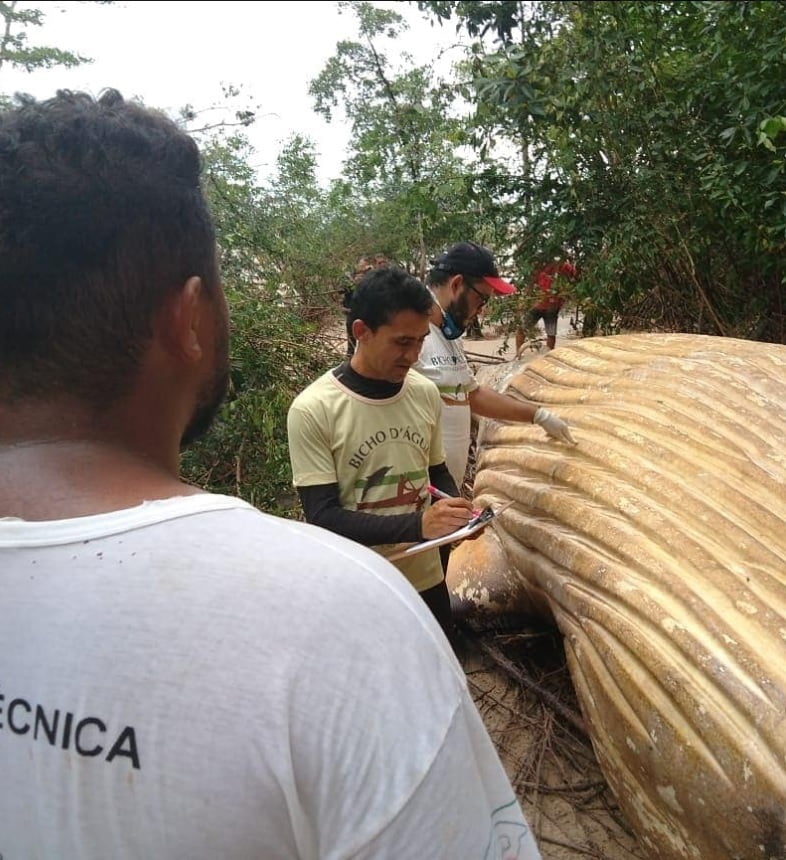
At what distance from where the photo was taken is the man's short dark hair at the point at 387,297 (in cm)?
171

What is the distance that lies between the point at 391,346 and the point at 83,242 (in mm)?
1203

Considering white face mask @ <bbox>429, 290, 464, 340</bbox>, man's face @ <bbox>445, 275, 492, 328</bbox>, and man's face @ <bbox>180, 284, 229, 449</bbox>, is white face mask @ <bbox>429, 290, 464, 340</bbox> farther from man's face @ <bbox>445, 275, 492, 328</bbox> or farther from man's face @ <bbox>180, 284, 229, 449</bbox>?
man's face @ <bbox>180, 284, 229, 449</bbox>

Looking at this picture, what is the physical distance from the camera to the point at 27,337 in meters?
0.56

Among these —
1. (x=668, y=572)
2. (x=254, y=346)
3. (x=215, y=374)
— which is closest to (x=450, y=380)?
(x=668, y=572)

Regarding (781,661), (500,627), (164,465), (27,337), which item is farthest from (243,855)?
(500,627)

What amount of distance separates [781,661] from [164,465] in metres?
1.25

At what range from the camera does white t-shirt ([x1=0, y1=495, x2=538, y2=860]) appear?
1.53 feet

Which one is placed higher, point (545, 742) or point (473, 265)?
point (473, 265)

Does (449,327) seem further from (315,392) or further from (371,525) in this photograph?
(371,525)

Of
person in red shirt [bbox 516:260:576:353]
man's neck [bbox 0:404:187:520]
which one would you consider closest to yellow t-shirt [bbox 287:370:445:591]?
man's neck [bbox 0:404:187:520]

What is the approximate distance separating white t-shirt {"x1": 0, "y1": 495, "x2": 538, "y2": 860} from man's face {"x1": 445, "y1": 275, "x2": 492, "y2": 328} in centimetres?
226

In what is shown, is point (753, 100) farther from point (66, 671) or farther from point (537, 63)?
point (66, 671)

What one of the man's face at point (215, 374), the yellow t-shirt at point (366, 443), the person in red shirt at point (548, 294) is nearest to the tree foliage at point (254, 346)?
the person in red shirt at point (548, 294)

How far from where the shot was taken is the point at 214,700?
47 cm
